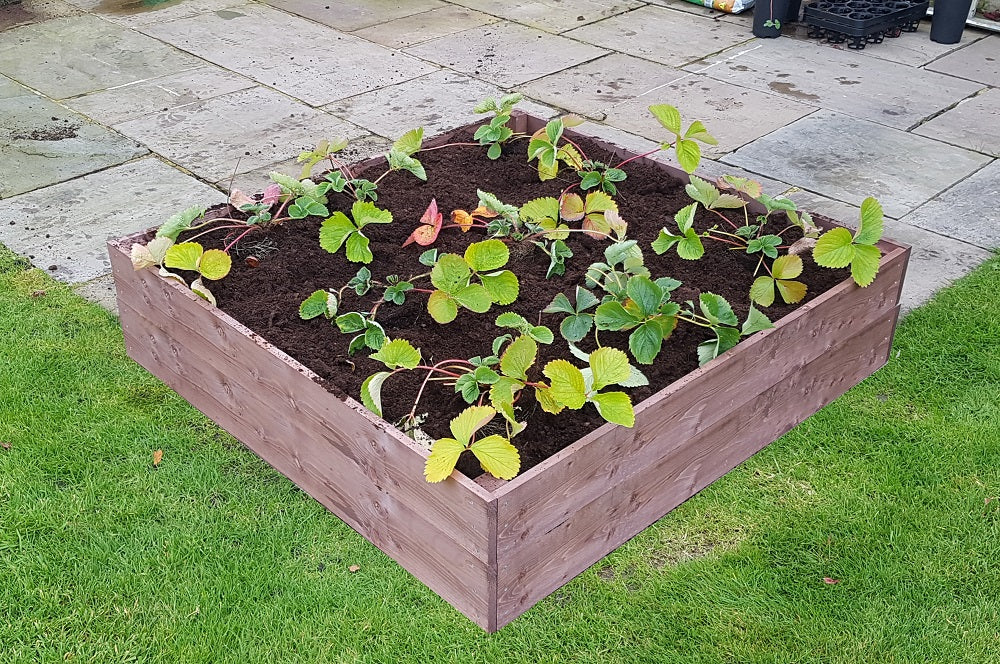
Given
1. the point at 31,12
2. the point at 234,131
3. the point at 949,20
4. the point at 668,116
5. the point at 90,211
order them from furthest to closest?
the point at 31,12
the point at 949,20
the point at 234,131
the point at 90,211
the point at 668,116

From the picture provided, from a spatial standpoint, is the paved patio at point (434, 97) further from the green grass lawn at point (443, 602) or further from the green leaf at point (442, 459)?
the green leaf at point (442, 459)

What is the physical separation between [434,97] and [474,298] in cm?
303

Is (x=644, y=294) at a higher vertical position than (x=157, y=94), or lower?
higher

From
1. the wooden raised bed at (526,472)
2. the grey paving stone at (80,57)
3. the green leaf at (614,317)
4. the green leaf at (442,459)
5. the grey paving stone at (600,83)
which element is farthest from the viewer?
the grey paving stone at (80,57)

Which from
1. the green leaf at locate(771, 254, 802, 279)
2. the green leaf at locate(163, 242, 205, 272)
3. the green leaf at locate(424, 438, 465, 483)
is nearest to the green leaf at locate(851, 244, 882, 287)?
the green leaf at locate(771, 254, 802, 279)

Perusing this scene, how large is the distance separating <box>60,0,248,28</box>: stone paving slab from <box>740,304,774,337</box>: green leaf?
5.37m

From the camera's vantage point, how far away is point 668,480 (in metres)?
2.63

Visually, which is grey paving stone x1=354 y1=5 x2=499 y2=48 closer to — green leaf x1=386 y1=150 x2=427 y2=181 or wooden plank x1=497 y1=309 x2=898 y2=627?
green leaf x1=386 y1=150 x2=427 y2=181

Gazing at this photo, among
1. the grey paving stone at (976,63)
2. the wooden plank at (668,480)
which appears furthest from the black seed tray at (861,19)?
the wooden plank at (668,480)

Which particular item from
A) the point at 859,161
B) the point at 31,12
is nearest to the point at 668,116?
the point at 859,161

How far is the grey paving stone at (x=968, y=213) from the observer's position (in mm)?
4133

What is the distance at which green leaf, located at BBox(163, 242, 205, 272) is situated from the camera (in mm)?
2859

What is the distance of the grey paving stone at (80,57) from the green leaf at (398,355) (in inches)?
150

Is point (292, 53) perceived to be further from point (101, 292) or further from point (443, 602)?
point (443, 602)
